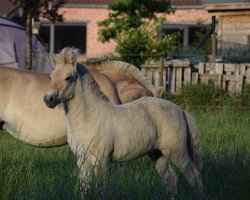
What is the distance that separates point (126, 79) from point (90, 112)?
89.3 inches

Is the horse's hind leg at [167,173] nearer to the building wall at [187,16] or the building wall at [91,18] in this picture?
the building wall at [91,18]

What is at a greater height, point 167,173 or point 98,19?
point 98,19

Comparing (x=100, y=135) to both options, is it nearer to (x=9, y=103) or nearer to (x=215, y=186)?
(x=215, y=186)

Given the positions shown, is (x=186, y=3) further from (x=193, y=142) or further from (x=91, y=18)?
(x=193, y=142)

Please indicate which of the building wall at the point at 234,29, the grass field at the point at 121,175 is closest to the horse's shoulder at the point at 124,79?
A: the grass field at the point at 121,175

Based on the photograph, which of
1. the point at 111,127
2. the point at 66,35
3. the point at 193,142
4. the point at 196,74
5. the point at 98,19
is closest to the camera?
the point at 111,127

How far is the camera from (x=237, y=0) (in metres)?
26.6

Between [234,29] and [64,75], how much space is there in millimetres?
20931

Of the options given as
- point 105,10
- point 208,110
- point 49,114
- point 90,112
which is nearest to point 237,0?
point 208,110

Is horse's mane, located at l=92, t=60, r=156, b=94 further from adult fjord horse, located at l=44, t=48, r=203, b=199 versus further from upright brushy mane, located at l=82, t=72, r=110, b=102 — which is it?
upright brushy mane, located at l=82, t=72, r=110, b=102

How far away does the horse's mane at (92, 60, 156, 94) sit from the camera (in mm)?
10656

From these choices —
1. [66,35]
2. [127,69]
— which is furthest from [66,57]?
[66,35]

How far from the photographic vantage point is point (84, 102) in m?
8.66

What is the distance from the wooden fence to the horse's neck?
13.9m
